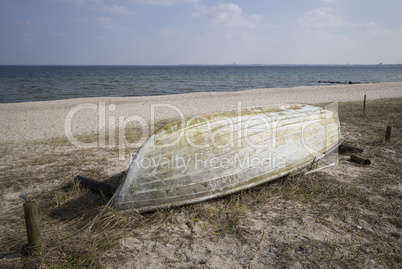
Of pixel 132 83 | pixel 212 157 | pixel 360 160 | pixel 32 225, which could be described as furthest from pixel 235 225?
pixel 132 83

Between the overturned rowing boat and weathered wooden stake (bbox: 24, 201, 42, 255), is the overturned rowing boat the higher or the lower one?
the higher one

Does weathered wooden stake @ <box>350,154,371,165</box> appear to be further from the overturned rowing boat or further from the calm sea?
the calm sea

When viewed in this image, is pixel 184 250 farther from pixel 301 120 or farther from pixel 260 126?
pixel 301 120

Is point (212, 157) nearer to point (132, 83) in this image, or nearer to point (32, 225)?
point (32, 225)

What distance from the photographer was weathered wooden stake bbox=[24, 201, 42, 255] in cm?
268

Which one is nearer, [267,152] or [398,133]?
[267,152]

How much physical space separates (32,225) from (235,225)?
227cm

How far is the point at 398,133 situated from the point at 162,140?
278 inches

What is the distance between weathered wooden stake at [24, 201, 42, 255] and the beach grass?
12cm

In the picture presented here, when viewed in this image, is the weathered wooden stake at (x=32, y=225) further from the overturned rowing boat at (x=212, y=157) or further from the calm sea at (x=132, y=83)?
the calm sea at (x=132, y=83)

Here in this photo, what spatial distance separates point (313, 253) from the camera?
2.81m

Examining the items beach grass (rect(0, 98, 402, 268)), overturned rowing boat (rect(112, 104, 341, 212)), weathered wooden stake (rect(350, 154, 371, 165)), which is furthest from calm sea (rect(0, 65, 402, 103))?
weathered wooden stake (rect(350, 154, 371, 165))

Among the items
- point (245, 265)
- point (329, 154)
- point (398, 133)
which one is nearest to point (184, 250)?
point (245, 265)

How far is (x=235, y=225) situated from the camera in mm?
3346
